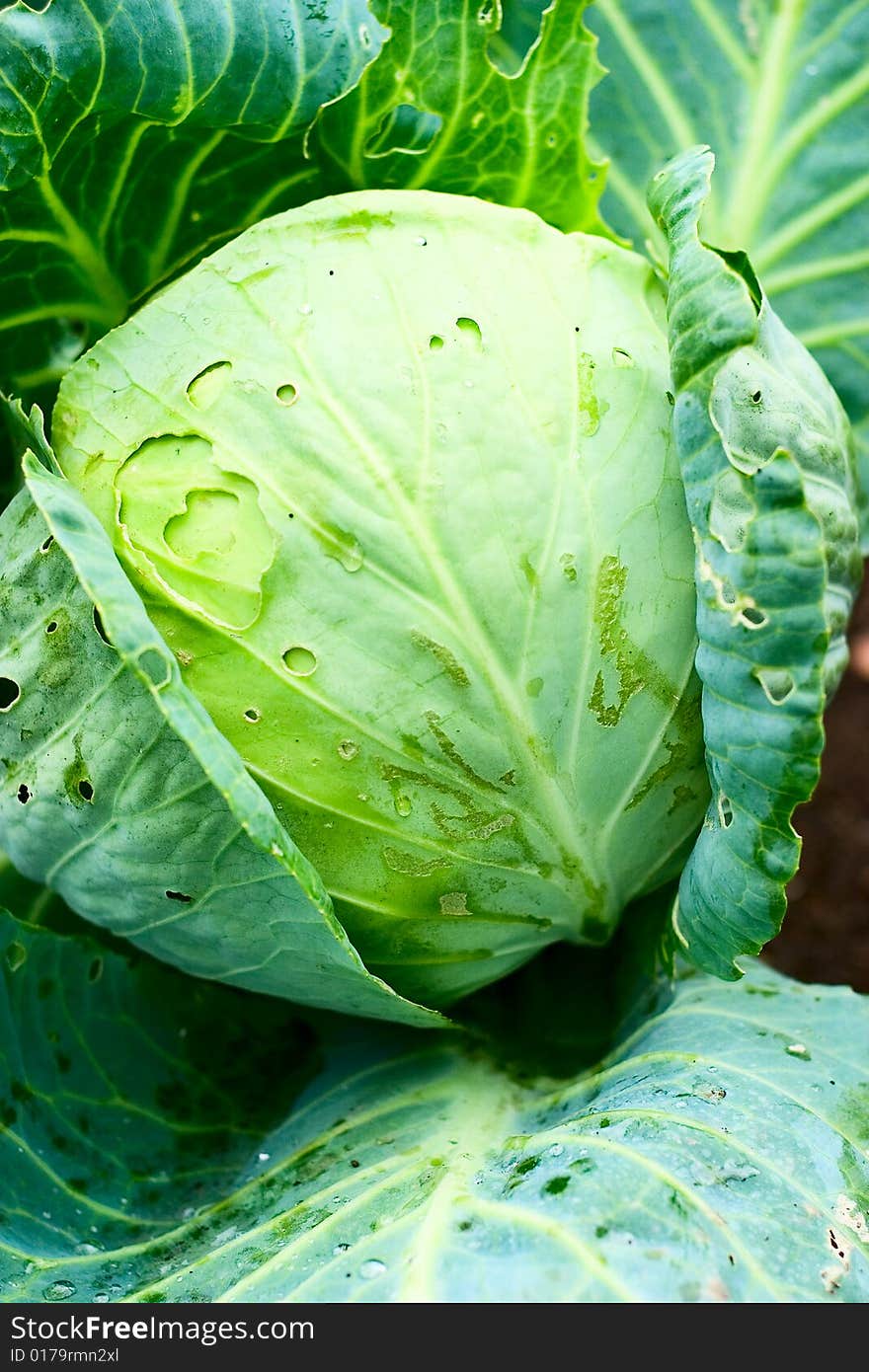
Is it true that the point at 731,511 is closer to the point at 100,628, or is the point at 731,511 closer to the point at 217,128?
the point at 100,628

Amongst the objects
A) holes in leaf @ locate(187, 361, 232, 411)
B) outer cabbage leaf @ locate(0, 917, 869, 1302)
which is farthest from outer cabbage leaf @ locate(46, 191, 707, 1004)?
outer cabbage leaf @ locate(0, 917, 869, 1302)

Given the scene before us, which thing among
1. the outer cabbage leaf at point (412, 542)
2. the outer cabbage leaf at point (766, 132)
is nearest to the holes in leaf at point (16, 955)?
the outer cabbage leaf at point (412, 542)

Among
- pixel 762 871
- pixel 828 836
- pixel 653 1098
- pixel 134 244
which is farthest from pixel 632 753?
pixel 828 836

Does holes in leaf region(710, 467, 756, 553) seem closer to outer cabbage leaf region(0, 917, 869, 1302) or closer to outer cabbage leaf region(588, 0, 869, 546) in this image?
outer cabbage leaf region(0, 917, 869, 1302)

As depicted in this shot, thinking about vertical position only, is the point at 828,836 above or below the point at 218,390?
below

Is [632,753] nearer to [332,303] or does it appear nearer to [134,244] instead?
[332,303]
